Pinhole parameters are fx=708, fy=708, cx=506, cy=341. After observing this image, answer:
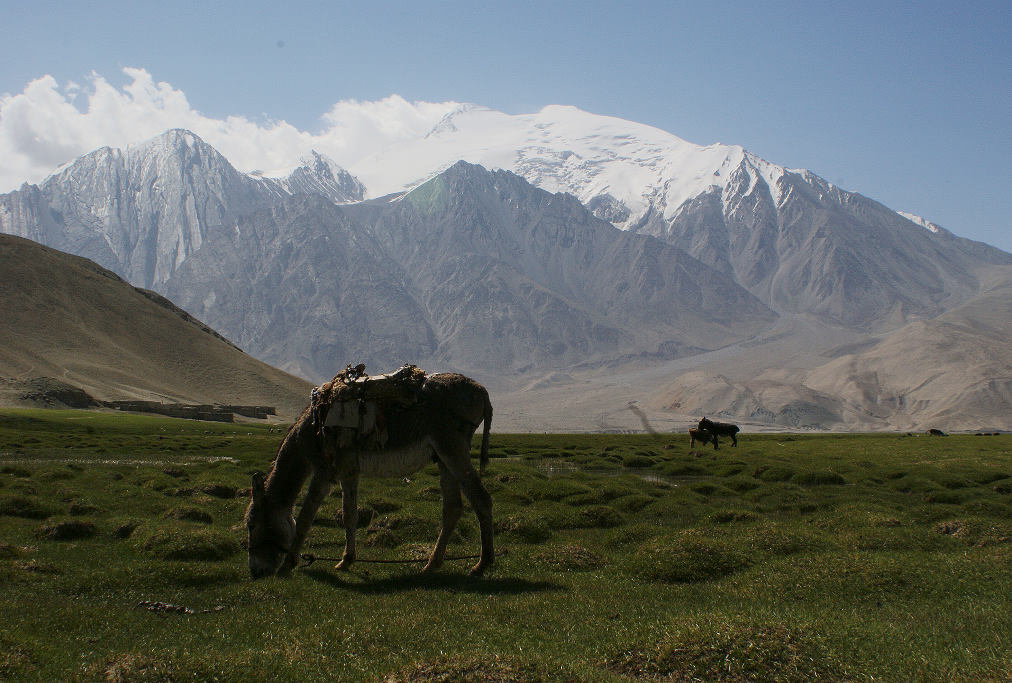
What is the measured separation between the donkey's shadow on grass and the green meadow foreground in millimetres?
84

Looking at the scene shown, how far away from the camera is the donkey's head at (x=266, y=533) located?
1488 centimetres

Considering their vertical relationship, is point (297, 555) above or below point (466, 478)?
below

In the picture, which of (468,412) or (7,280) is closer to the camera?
(468,412)

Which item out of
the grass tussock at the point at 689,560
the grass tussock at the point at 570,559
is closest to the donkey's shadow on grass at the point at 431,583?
the grass tussock at the point at 570,559

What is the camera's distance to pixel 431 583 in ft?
47.6

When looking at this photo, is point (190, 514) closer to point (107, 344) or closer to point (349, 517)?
point (349, 517)

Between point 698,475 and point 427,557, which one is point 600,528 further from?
point 698,475

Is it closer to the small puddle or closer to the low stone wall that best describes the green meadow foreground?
the small puddle

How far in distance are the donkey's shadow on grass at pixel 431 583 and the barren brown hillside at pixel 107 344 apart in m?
137

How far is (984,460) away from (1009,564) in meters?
40.8

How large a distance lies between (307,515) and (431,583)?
10.2 feet

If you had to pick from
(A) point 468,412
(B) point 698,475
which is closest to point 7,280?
(B) point 698,475

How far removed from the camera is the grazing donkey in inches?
596

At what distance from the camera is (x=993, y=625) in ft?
34.2
